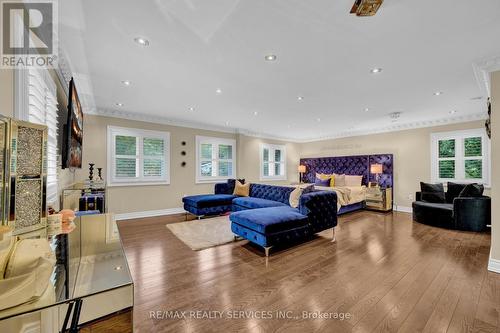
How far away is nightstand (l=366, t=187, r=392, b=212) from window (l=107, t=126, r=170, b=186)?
5.73 m

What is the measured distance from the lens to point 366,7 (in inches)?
63.8

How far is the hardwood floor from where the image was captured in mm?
1626

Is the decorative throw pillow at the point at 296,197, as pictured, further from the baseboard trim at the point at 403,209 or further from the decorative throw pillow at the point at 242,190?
the baseboard trim at the point at 403,209

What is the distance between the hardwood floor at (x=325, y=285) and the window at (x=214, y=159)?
2.95 metres

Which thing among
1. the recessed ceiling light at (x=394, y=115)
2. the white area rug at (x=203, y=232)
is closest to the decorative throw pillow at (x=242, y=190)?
the white area rug at (x=203, y=232)

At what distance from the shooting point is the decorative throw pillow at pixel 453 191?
15.2 feet

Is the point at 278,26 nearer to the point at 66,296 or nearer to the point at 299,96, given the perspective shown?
the point at 299,96

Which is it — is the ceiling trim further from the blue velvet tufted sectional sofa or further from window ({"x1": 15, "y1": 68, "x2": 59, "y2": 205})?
the blue velvet tufted sectional sofa

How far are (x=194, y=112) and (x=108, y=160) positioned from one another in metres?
2.27

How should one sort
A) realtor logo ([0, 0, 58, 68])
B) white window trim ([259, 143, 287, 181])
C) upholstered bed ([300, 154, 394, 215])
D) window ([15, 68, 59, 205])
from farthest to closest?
1. white window trim ([259, 143, 287, 181])
2. upholstered bed ([300, 154, 394, 215])
3. window ([15, 68, 59, 205])
4. realtor logo ([0, 0, 58, 68])

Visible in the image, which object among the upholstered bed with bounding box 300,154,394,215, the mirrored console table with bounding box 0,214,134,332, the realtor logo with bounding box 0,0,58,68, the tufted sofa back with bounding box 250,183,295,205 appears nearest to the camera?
the mirrored console table with bounding box 0,214,134,332

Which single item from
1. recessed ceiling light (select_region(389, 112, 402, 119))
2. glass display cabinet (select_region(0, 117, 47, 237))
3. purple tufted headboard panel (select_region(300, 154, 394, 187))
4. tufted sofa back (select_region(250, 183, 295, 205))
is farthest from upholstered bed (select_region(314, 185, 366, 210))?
glass display cabinet (select_region(0, 117, 47, 237))

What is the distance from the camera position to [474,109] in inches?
177

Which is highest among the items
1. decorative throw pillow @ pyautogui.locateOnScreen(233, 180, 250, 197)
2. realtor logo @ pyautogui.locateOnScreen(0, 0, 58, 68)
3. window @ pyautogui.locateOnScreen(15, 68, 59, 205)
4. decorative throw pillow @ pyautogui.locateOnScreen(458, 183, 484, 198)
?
realtor logo @ pyautogui.locateOnScreen(0, 0, 58, 68)
